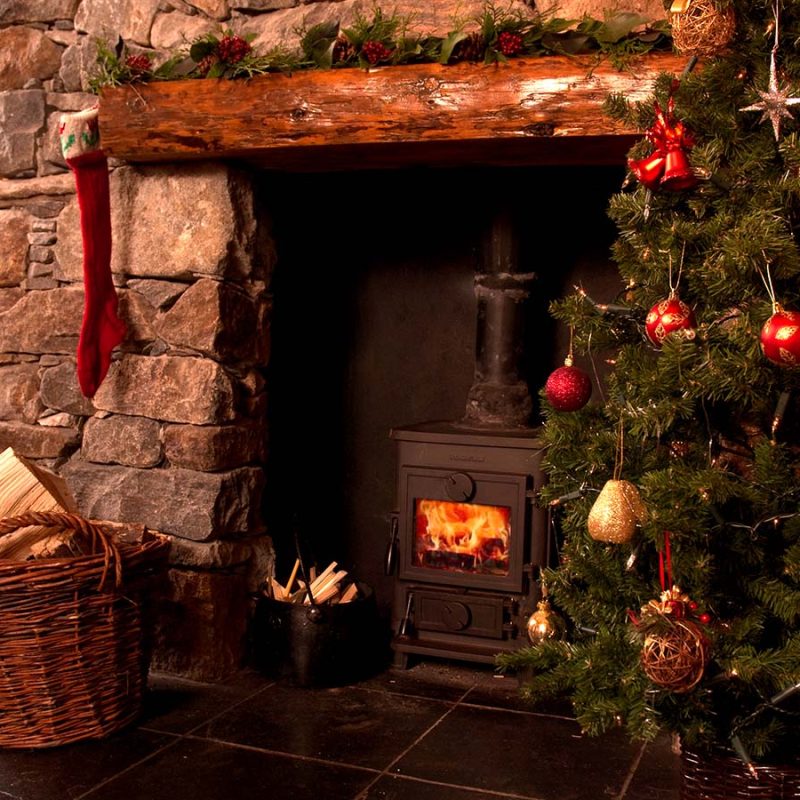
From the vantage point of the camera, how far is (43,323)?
322 cm

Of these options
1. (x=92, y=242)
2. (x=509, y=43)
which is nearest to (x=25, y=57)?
(x=92, y=242)

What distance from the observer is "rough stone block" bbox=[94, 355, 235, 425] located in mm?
3018

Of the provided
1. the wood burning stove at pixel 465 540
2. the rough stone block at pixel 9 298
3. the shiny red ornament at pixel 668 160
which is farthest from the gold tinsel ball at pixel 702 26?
the rough stone block at pixel 9 298

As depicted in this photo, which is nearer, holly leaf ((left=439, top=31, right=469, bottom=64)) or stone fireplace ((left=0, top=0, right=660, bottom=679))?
holly leaf ((left=439, top=31, right=469, bottom=64))

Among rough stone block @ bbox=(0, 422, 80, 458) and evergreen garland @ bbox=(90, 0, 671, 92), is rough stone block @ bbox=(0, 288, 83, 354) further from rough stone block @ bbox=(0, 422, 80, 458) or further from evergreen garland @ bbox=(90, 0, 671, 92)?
evergreen garland @ bbox=(90, 0, 671, 92)

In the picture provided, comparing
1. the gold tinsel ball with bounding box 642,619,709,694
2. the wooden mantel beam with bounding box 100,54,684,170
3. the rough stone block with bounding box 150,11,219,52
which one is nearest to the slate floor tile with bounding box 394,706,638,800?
the gold tinsel ball with bounding box 642,619,709,694

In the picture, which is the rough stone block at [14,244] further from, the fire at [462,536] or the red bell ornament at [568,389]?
the red bell ornament at [568,389]

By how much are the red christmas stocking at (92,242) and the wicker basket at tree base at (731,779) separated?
1.97 m

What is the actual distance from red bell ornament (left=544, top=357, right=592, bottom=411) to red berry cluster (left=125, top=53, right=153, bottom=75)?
159 cm

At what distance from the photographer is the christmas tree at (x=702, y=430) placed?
1840 mm

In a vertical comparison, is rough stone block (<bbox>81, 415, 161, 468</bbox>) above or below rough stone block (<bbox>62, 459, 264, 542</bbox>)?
above

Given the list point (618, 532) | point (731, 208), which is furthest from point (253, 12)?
point (618, 532)

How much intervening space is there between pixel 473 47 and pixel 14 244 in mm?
1614

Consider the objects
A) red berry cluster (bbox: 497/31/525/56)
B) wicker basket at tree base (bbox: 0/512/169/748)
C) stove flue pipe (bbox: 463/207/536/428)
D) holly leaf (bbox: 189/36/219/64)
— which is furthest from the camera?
stove flue pipe (bbox: 463/207/536/428)
